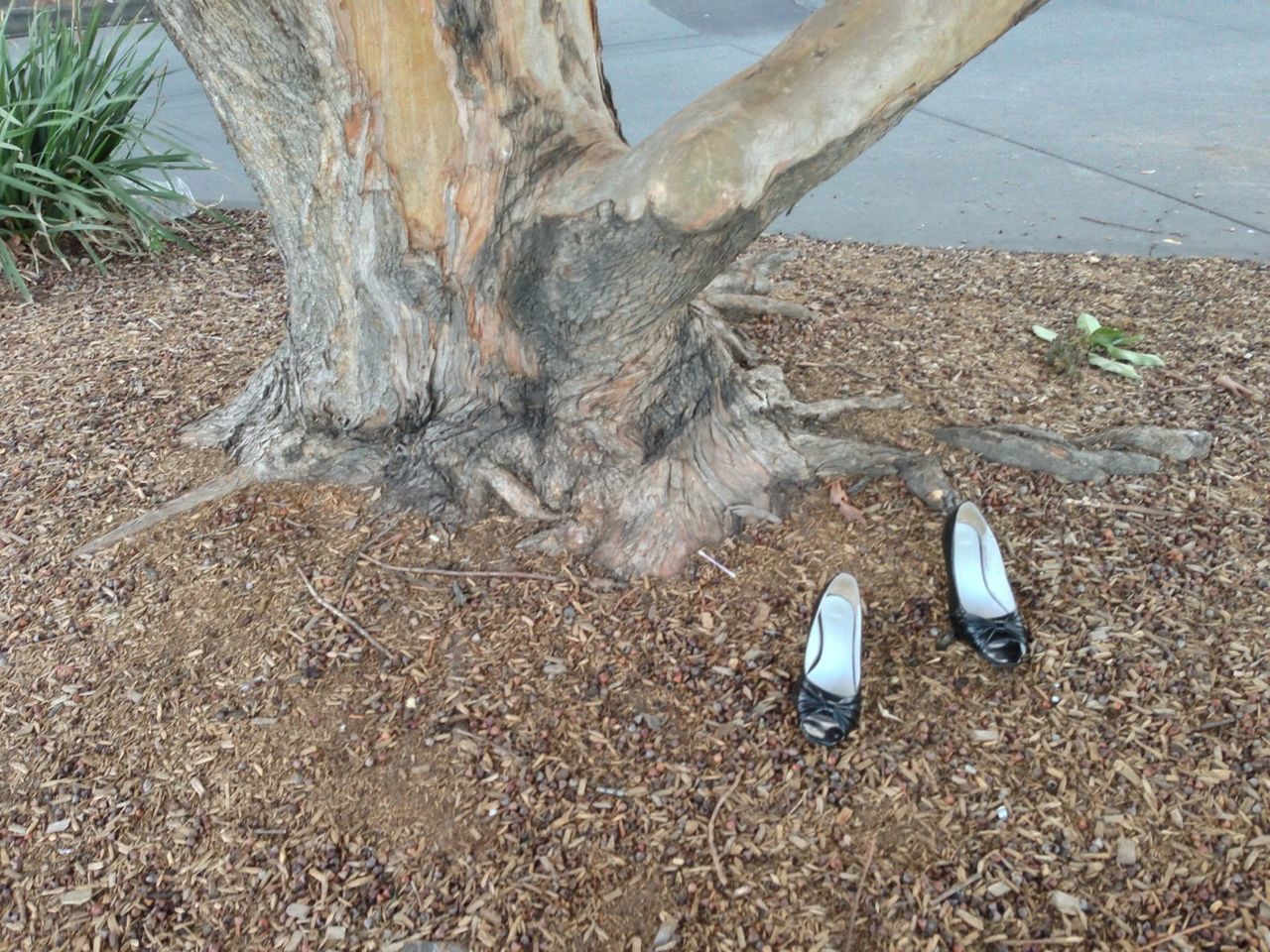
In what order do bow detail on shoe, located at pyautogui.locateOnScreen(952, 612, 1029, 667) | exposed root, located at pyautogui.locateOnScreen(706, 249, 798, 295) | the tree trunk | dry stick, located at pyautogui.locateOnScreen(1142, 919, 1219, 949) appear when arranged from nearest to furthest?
dry stick, located at pyautogui.locateOnScreen(1142, 919, 1219, 949)
the tree trunk
bow detail on shoe, located at pyautogui.locateOnScreen(952, 612, 1029, 667)
exposed root, located at pyautogui.locateOnScreen(706, 249, 798, 295)

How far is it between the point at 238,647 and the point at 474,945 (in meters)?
1.01

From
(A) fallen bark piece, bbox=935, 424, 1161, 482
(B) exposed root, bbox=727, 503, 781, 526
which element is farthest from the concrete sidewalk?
(B) exposed root, bbox=727, 503, 781, 526

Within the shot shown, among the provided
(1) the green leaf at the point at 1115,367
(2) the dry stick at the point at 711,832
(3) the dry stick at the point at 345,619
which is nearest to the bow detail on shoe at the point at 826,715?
(2) the dry stick at the point at 711,832

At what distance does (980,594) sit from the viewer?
2.51 m

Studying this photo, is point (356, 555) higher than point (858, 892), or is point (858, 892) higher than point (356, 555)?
point (356, 555)

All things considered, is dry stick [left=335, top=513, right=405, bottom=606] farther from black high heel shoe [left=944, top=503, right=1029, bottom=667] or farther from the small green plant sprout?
the small green plant sprout

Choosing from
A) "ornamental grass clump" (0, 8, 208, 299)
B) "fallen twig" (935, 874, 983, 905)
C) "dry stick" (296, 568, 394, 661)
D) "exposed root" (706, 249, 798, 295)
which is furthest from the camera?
"ornamental grass clump" (0, 8, 208, 299)

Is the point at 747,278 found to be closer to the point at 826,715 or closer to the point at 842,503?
the point at 842,503

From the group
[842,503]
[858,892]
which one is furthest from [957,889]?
[842,503]

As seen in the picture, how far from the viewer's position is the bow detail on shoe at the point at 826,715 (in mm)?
2281

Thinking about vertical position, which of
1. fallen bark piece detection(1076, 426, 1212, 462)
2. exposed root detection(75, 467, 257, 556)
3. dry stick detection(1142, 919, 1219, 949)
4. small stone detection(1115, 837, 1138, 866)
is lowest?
dry stick detection(1142, 919, 1219, 949)

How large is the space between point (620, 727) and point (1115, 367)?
2.28m

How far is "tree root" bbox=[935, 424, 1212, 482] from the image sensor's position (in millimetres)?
3008

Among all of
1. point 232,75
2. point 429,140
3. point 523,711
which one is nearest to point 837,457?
point 523,711
